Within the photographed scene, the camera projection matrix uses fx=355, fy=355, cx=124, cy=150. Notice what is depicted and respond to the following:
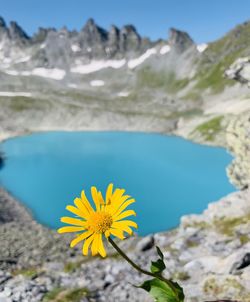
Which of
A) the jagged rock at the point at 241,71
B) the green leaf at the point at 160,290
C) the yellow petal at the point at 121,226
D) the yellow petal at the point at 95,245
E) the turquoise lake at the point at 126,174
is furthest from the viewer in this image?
the turquoise lake at the point at 126,174

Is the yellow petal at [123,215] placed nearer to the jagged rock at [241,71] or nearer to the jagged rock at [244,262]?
the jagged rock at [244,262]

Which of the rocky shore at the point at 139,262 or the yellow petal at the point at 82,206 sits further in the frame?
the rocky shore at the point at 139,262

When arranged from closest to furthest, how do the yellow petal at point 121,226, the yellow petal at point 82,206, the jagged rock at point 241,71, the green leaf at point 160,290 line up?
the yellow petal at point 121,226 < the yellow petal at point 82,206 < the green leaf at point 160,290 < the jagged rock at point 241,71

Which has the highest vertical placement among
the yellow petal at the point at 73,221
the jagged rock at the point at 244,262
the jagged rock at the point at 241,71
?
the jagged rock at the point at 241,71

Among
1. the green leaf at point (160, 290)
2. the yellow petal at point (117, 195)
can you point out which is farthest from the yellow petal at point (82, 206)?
the green leaf at point (160, 290)

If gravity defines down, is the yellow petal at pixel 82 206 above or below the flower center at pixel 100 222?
above

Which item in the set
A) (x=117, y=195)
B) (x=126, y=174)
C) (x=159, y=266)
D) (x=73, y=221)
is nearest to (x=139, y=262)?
(x=159, y=266)
